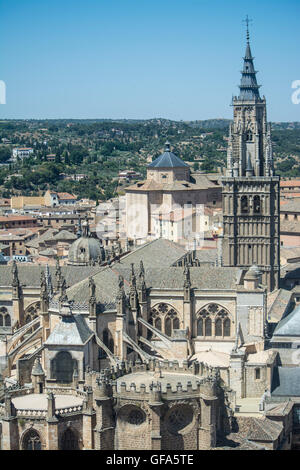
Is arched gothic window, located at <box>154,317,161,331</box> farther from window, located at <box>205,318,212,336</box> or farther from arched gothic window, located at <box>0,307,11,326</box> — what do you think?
arched gothic window, located at <box>0,307,11,326</box>

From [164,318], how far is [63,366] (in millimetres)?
11430

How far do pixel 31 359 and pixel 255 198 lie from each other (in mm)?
22376

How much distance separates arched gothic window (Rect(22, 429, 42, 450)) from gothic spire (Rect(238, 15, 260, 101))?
31.6 metres

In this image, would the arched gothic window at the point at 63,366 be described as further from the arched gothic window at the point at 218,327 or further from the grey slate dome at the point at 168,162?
the grey slate dome at the point at 168,162

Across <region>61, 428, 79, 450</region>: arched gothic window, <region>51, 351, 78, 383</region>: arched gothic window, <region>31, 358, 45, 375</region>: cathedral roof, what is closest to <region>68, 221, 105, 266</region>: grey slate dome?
<region>51, 351, 78, 383</region>: arched gothic window

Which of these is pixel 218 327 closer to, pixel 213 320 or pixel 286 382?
pixel 213 320

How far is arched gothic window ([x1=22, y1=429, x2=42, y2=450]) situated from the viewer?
3425cm

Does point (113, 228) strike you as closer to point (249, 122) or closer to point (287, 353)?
point (249, 122)

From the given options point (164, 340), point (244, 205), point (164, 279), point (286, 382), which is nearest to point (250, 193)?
point (244, 205)

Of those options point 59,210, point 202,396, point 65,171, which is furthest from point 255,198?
point 65,171

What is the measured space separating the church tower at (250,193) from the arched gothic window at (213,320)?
361 inches

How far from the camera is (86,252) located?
5691cm

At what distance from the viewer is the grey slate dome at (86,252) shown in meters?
56.8

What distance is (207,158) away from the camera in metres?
186
